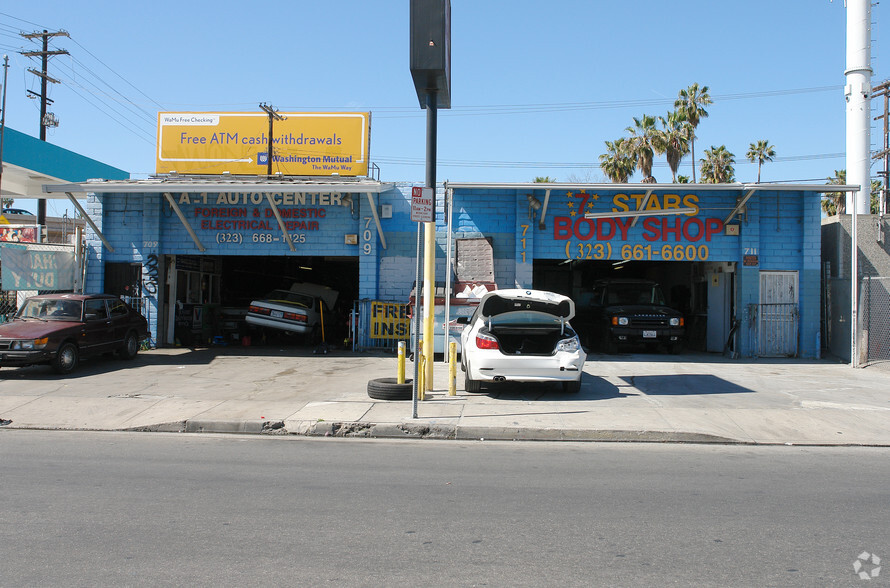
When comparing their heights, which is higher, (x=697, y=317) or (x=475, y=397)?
(x=697, y=317)

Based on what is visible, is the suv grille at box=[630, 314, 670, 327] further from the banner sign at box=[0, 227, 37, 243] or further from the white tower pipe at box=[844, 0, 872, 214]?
the banner sign at box=[0, 227, 37, 243]

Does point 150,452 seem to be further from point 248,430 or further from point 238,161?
point 238,161

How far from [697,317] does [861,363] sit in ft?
17.3

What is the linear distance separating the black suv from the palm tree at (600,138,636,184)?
2102 cm

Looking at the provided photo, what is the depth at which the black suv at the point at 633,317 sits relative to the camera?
1630 cm

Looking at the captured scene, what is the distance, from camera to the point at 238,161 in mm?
19344

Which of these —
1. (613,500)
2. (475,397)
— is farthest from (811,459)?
(475,397)

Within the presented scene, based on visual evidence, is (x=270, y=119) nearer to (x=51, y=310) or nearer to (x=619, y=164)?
(x=51, y=310)

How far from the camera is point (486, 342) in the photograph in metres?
10.4

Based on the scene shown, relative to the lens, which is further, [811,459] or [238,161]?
[238,161]

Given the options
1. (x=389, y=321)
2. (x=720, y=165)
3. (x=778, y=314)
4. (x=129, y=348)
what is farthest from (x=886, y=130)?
(x=129, y=348)

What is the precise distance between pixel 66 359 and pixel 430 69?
895 centimetres

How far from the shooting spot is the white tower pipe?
24.6 m

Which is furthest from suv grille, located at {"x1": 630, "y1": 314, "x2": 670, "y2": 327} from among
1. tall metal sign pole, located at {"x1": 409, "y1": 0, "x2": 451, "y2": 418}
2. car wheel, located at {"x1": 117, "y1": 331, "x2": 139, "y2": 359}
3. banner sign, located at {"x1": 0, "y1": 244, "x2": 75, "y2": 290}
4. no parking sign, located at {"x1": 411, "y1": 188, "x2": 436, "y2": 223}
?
banner sign, located at {"x1": 0, "y1": 244, "x2": 75, "y2": 290}
